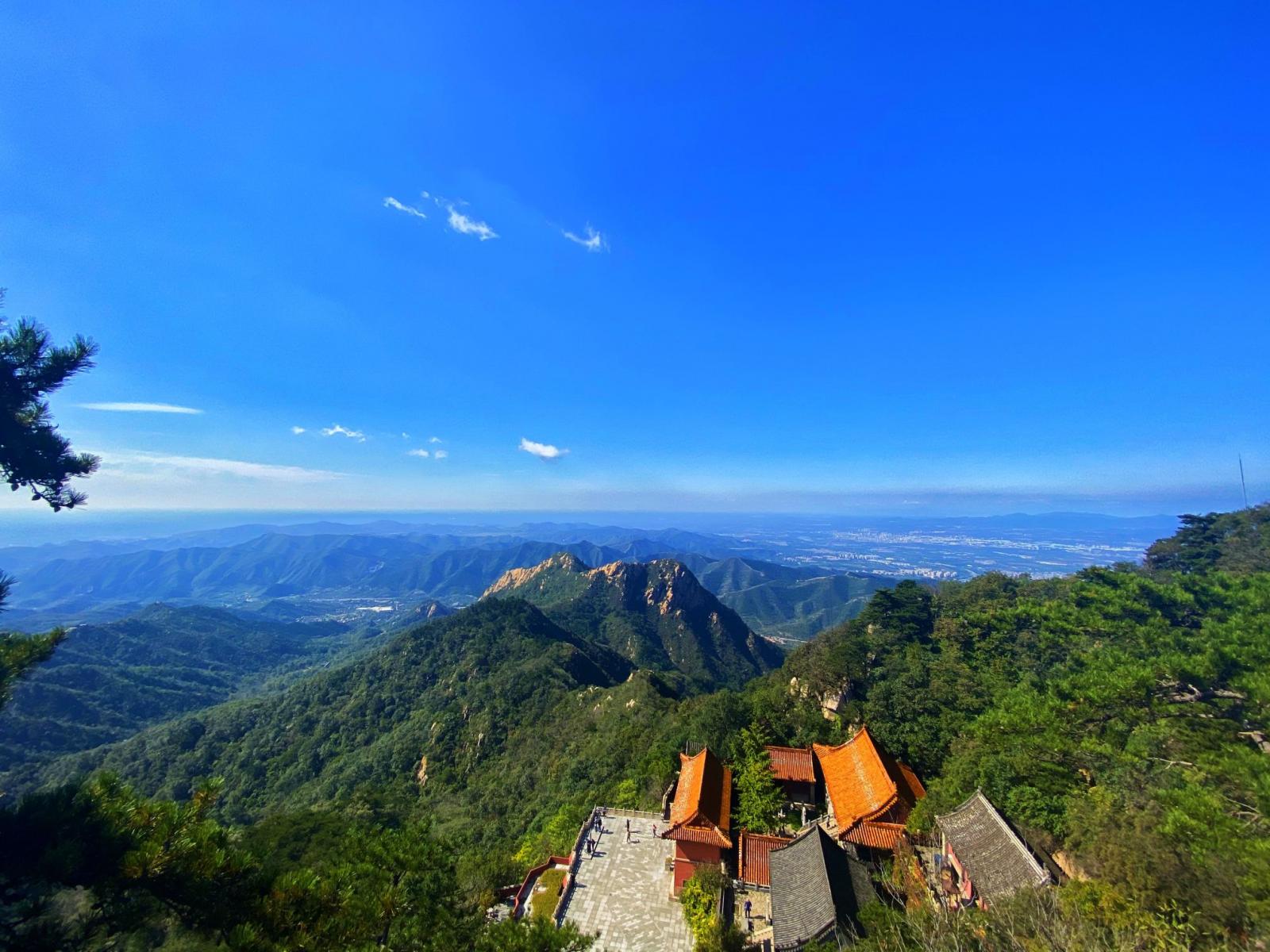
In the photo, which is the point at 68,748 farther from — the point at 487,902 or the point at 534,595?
the point at 487,902

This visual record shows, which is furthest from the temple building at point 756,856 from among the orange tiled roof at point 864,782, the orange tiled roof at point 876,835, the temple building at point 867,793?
the orange tiled roof at point 864,782

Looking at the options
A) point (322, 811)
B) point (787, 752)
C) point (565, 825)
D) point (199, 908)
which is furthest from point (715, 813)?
point (322, 811)

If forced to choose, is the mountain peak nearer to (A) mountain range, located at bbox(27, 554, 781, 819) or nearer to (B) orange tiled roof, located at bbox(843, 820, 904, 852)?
(A) mountain range, located at bbox(27, 554, 781, 819)

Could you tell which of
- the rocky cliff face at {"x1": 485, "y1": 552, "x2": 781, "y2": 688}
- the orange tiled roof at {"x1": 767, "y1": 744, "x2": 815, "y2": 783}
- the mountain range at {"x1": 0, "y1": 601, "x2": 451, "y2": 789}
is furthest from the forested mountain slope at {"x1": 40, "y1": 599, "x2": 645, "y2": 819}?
the orange tiled roof at {"x1": 767, "y1": 744, "x2": 815, "y2": 783}

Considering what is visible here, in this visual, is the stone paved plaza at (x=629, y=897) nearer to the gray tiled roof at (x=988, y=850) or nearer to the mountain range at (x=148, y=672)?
the gray tiled roof at (x=988, y=850)

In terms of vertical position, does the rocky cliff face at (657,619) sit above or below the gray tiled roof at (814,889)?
below
